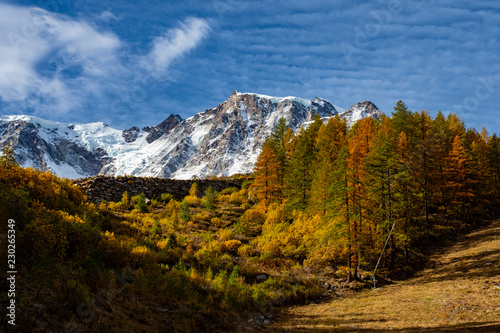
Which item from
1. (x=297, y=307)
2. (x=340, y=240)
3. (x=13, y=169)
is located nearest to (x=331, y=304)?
(x=297, y=307)

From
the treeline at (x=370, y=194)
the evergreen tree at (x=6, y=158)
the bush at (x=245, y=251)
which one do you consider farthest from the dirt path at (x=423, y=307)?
the evergreen tree at (x=6, y=158)

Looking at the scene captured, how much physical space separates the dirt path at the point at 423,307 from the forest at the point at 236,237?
1.52 metres

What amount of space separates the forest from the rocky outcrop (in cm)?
143

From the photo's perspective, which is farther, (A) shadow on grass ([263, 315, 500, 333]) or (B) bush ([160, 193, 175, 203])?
(B) bush ([160, 193, 175, 203])

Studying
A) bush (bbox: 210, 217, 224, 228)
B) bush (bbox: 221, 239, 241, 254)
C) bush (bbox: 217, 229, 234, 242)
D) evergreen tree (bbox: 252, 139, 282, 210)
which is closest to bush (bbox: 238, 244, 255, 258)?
bush (bbox: 221, 239, 241, 254)

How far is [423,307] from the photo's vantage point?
37.6ft

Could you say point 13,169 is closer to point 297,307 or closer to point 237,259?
point 237,259

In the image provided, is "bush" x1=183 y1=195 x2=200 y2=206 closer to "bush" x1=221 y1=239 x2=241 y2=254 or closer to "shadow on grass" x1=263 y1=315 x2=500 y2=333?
"bush" x1=221 y1=239 x2=241 y2=254

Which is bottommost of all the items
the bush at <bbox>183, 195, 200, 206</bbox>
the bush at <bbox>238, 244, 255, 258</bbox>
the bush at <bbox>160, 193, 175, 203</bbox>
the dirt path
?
the dirt path

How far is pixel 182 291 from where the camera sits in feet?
33.4

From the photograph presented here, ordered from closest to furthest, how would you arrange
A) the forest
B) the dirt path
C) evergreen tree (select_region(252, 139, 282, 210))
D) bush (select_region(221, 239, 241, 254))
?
the forest → the dirt path → bush (select_region(221, 239, 241, 254)) → evergreen tree (select_region(252, 139, 282, 210))

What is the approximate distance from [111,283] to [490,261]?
71.8 ft

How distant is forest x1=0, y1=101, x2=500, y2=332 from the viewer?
7.39 m

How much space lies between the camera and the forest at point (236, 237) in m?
7.39
